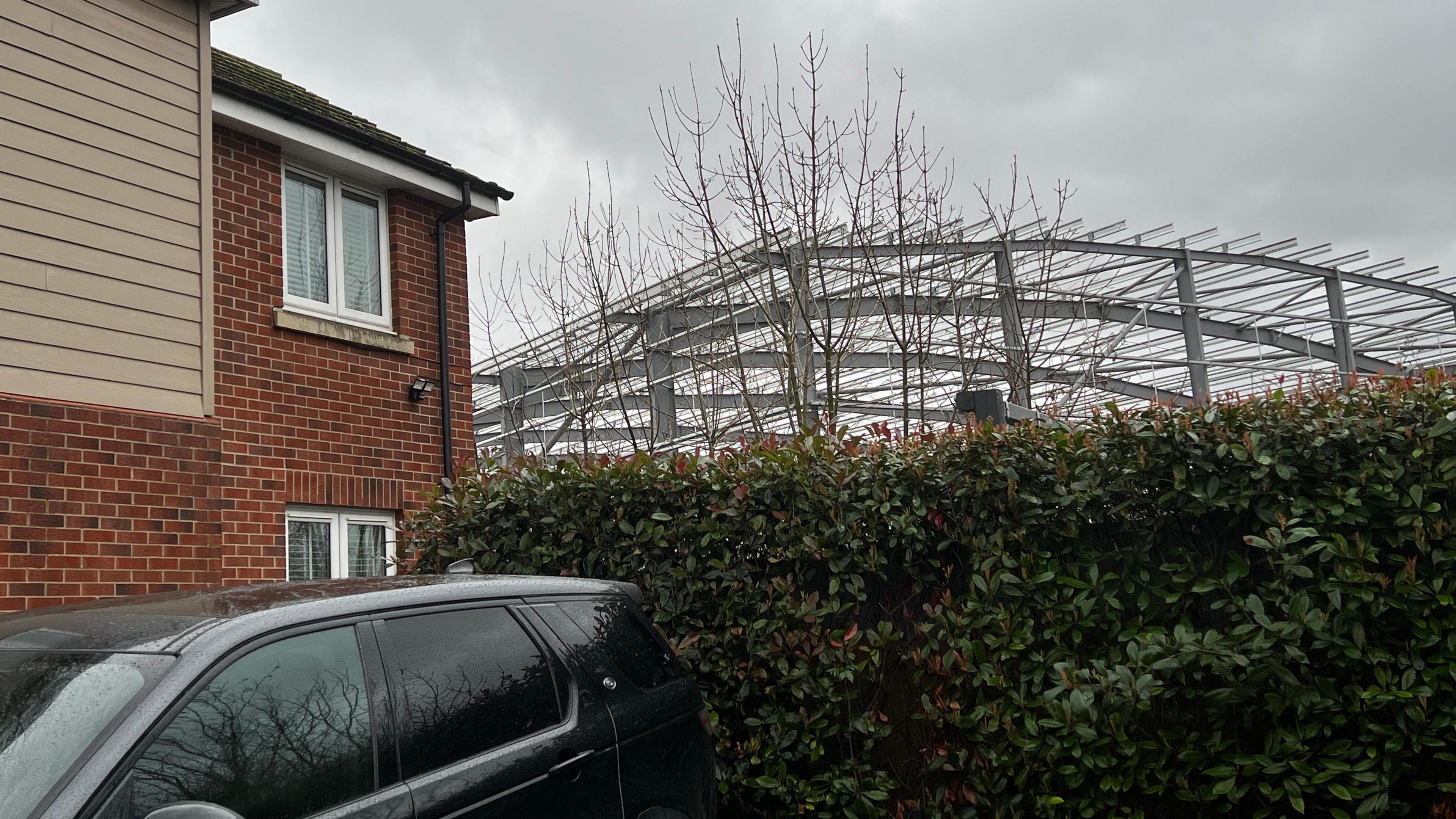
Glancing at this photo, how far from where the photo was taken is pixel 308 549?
29.3 feet

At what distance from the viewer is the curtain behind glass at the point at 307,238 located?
929 cm

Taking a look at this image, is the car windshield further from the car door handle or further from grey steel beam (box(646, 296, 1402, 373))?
grey steel beam (box(646, 296, 1402, 373))

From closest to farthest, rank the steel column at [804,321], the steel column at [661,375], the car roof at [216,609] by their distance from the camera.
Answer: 1. the car roof at [216,609]
2. the steel column at [804,321]
3. the steel column at [661,375]

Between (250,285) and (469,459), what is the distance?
2.44 metres

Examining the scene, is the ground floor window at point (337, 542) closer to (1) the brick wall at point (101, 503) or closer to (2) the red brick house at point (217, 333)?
(2) the red brick house at point (217, 333)

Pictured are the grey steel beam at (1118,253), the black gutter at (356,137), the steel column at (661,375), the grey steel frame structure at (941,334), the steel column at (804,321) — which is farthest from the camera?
the grey steel beam at (1118,253)

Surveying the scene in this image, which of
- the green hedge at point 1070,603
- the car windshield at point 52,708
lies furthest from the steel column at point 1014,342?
the car windshield at point 52,708

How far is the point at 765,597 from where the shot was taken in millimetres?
5859

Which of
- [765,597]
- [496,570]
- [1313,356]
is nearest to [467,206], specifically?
[496,570]

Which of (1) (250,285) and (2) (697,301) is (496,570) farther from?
(2) (697,301)

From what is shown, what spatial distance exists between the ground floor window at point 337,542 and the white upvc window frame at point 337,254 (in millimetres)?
1630

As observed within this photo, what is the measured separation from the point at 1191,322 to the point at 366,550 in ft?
47.7

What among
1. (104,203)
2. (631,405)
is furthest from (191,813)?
(631,405)

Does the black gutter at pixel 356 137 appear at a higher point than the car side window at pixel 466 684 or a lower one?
higher
